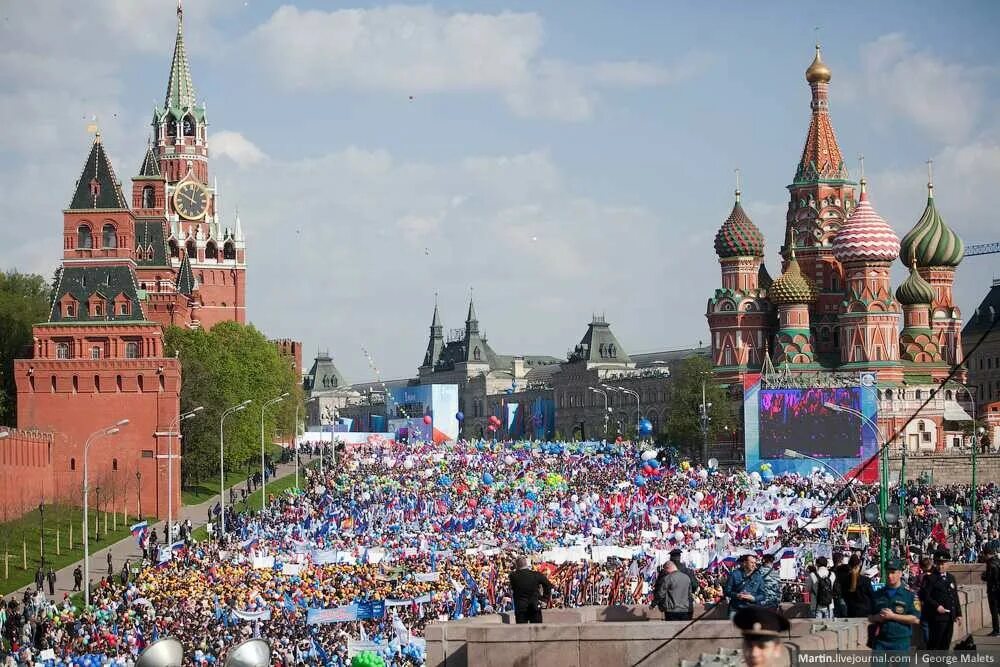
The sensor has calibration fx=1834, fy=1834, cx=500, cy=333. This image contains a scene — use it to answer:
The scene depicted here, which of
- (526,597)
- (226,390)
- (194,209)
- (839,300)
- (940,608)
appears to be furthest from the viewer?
(194,209)

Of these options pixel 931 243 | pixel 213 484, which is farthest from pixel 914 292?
pixel 213 484

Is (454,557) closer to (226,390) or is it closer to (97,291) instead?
(97,291)

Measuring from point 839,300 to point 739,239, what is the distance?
23.5 ft

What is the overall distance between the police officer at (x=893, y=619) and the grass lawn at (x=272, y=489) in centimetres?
5049

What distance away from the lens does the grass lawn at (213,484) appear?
81.0m

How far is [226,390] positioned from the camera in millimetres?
90438

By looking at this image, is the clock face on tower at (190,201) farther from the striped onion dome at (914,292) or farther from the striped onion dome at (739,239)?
the striped onion dome at (914,292)

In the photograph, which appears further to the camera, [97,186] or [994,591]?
[97,186]

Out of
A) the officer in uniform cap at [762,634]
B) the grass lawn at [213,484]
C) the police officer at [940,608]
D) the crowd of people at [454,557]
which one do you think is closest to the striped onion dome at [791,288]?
the grass lawn at [213,484]

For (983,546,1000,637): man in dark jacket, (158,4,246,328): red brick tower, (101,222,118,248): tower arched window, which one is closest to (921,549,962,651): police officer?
(983,546,1000,637): man in dark jacket

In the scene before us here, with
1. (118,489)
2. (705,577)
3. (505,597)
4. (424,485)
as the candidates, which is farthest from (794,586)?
(118,489)

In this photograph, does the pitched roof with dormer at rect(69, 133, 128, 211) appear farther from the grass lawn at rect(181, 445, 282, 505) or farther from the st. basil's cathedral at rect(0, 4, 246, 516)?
the grass lawn at rect(181, 445, 282, 505)

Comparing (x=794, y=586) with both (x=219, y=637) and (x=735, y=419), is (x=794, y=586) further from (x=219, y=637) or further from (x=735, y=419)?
(x=735, y=419)

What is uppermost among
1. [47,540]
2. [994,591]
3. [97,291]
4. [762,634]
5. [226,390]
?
[97,291]
